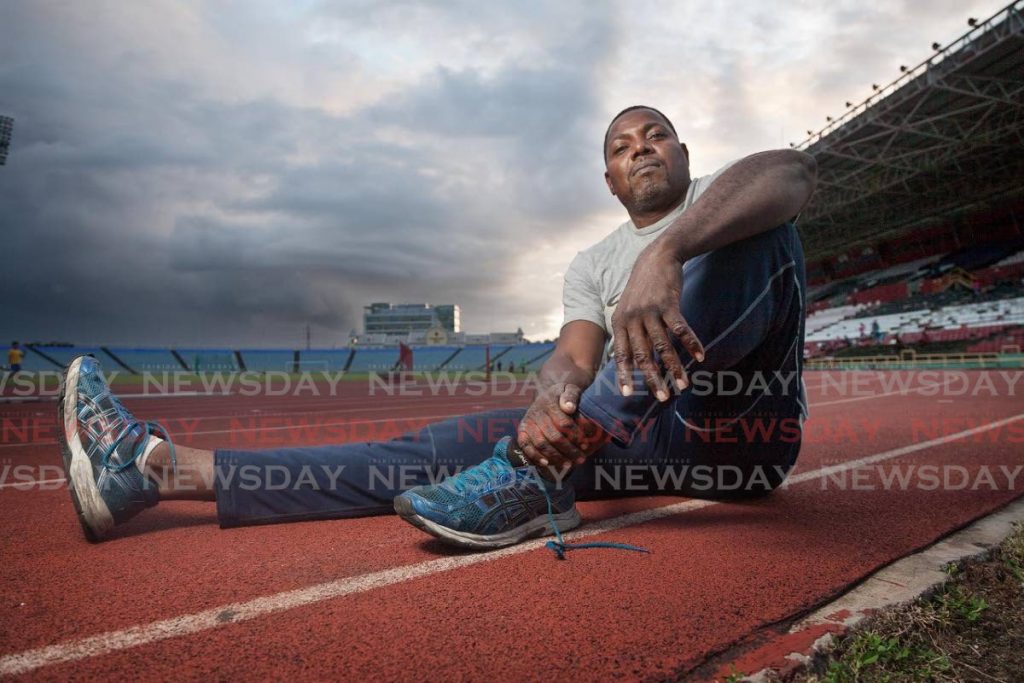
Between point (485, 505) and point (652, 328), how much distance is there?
71 centimetres

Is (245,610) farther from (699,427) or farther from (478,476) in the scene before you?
(699,427)

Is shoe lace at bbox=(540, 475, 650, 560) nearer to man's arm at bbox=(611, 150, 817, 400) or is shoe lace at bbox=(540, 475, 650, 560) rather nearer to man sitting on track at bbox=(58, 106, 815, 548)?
man sitting on track at bbox=(58, 106, 815, 548)

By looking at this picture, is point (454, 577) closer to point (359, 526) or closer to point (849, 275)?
point (359, 526)

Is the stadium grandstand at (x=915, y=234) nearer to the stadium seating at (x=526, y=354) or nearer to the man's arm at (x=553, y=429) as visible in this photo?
the stadium seating at (x=526, y=354)

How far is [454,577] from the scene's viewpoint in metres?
1.40

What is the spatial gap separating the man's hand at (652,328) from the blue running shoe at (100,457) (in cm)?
144

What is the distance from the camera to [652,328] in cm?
121

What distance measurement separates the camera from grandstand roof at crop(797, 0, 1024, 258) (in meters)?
15.6

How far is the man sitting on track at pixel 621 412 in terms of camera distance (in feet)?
4.37

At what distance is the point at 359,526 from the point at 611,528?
2.72ft

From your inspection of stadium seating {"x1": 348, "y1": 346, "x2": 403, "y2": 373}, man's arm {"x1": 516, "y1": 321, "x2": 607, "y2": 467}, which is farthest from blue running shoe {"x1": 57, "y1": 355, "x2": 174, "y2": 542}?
stadium seating {"x1": 348, "y1": 346, "x2": 403, "y2": 373}

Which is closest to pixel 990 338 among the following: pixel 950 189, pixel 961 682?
pixel 950 189

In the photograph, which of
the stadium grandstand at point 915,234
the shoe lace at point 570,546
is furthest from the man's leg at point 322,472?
the stadium grandstand at point 915,234

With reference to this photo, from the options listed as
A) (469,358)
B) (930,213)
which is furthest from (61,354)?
(930,213)
